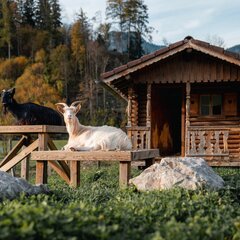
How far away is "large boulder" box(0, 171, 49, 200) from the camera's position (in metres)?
6.29

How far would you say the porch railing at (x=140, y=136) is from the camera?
59.6ft

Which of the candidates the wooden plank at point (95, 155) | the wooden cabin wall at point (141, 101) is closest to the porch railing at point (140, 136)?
the wooden cabin wall at point (141, 101)

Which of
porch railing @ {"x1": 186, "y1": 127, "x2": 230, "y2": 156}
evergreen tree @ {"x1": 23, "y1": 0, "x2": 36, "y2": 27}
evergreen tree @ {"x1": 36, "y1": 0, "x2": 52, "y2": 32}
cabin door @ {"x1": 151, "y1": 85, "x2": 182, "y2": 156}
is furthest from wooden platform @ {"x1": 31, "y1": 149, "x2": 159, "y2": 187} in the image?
evergreen tree @ {"x1": 23, "y1": 0, "x2": 36, "y2": 27}

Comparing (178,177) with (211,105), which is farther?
(211,105)

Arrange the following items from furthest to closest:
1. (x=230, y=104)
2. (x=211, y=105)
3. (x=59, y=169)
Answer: (x=211, y=105) → (x=230, y=104) → (x=59, y=169)

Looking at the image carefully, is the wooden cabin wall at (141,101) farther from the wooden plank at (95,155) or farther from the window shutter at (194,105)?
the wooden plank at (95,155)

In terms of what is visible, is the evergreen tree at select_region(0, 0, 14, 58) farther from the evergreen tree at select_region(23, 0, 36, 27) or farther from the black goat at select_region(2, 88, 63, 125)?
the black goat at select_region(2, 88, 63, 125)

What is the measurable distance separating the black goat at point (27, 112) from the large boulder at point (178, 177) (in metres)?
3.49

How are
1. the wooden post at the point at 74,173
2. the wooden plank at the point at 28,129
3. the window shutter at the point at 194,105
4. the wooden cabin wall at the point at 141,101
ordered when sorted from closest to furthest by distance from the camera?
the wooden post at the point at 74,173, the wooden plank at the point at 28,129, the window shutter at the point at 194,105, the wooden cabin wall at the point at 141,101

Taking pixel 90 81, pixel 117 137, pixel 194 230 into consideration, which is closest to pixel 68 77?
pixel 90 81

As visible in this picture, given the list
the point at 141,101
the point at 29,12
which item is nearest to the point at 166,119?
the point at 141,101

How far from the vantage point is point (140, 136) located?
18.4 metres

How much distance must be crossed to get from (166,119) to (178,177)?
48.7 feet

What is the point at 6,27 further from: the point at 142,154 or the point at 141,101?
the point at 142,154
